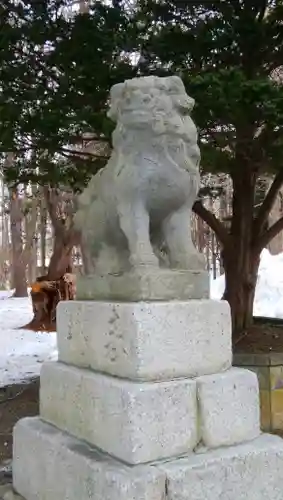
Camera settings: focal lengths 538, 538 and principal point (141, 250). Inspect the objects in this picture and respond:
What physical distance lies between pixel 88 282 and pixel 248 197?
8.66ft

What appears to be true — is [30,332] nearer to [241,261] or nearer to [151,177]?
[241,261]

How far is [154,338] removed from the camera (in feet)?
6.56

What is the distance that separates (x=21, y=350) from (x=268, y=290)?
5.52 m

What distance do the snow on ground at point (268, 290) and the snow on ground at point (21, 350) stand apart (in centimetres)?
340

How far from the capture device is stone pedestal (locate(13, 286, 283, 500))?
75.3 inches

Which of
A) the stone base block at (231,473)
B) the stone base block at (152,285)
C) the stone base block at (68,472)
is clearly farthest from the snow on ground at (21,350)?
the stone base block at (231,473)

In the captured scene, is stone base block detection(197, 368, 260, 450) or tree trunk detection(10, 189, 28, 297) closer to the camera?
stone base block detection(197, 368, 260, 450)

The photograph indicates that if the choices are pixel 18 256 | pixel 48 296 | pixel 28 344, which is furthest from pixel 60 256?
pixel 18 256

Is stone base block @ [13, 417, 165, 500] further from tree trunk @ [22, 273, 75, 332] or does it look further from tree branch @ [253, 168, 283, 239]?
tree trunk @ [22, 273, 75, 332]

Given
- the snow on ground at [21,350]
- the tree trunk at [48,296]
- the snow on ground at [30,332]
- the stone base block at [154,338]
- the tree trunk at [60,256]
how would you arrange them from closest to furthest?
the stone base block at [154,338], the snow on ground at [21,350], the snow on ground at [30,332], the tree trunk at [48,296], the tree trunk at [60,256]

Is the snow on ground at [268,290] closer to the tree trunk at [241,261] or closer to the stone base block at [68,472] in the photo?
the tree trunk at [241,261]

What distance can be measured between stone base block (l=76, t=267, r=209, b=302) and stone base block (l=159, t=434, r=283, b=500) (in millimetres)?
616

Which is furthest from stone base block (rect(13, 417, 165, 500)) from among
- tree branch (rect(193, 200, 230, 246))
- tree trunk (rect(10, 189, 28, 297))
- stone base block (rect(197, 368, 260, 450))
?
tree trunk (rect(10, 189, 28, 297))

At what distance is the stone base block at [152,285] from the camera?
2092 mm
